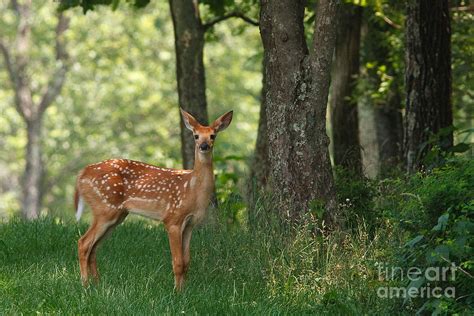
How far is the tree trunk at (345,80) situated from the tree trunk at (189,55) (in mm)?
2555

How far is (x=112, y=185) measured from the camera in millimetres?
9641

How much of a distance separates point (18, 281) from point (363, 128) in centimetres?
1006

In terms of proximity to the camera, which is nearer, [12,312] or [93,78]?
[12,312]

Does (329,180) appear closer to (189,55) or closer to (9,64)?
(189,55)

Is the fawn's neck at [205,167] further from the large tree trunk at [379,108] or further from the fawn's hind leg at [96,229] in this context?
the large tree trunk at [379,108]

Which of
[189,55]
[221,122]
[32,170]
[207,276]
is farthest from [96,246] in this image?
[32,170]

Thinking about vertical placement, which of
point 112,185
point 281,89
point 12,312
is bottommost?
point 12,312

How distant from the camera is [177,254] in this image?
29.7 ft

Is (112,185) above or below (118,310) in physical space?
above

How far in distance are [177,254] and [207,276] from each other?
33 cm

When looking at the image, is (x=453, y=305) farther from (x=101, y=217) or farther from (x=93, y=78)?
(x=93, y=78)

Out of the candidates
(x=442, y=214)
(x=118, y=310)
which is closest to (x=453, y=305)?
(x=442, y=214)

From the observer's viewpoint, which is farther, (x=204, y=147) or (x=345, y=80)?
(x=345, y=80)

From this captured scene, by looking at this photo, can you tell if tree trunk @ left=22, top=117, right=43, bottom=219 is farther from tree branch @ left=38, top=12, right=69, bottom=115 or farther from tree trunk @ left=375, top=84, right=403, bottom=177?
tree trunk @ left=375, top=84, right=403, bottom=177
